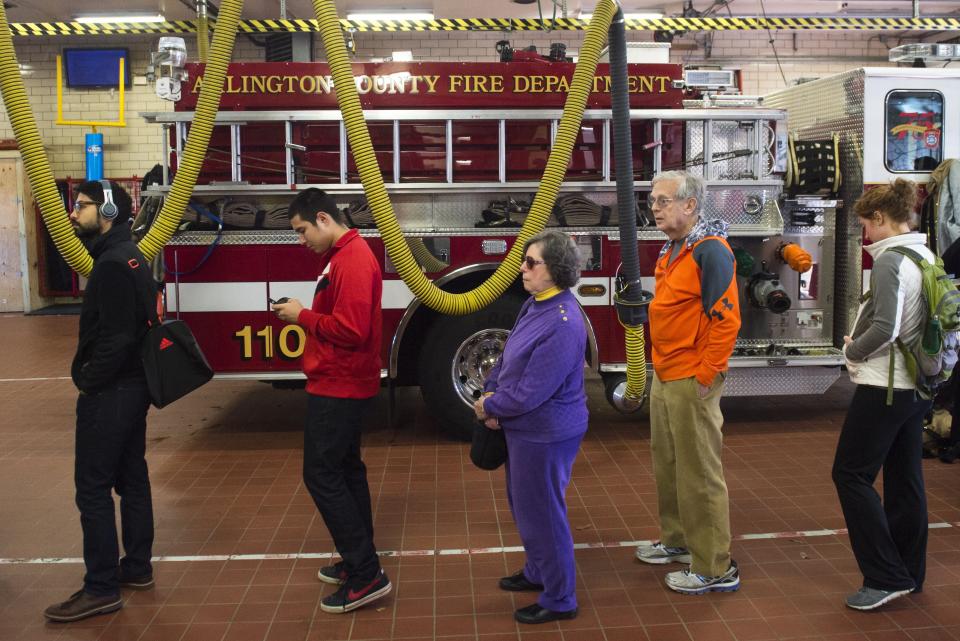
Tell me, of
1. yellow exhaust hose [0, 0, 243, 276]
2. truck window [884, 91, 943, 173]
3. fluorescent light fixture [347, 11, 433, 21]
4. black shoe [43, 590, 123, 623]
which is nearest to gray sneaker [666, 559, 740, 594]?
black shoe [43, 590, 123, 623]

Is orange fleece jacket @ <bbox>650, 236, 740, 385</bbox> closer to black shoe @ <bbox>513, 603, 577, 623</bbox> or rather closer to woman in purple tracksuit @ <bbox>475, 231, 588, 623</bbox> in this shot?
woman in purple tracksuit @ <bbox>475, 231, 588, 623</bbox>

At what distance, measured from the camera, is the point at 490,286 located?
577cm

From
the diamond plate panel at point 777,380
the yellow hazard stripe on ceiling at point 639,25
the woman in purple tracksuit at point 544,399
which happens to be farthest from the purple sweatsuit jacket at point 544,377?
the yellow hazard stripe on ceiling at point 639,25

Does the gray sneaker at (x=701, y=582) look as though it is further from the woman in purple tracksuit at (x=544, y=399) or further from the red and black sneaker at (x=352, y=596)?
the red and black sneaker at (x=352, y=596)

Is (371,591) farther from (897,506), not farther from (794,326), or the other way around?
(794,326)

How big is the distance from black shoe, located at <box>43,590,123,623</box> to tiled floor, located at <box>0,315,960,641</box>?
4cm

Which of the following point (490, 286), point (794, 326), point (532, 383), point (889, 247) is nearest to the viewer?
point (532, 383)

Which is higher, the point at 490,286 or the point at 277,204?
the point at 277,204

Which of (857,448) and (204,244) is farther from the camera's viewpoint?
(204,244)

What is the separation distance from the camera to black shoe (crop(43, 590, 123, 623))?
149 inches

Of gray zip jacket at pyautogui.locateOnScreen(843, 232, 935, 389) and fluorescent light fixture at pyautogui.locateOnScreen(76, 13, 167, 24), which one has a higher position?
fluorescent light fixture at pyautogui.locateOnScreen(76, 13, 167, 24)

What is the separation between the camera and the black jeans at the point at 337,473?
3791 mm

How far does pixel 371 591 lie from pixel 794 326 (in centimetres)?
421

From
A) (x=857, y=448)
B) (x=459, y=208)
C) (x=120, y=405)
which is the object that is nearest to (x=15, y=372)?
(x=459, y=208)
